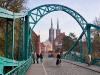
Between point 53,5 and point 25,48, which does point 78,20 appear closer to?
point 53,5

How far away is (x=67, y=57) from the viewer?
1957 inches

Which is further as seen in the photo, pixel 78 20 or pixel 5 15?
pixel 78 20

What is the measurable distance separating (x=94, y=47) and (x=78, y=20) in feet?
65.8

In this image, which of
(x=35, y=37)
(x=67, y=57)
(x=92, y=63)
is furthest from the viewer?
(x=35, y=37)

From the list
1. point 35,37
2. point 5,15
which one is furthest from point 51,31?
point 5,15

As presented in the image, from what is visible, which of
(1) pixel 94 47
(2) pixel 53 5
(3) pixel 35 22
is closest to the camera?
(3) pixel 35 22

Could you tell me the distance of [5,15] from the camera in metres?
15.2

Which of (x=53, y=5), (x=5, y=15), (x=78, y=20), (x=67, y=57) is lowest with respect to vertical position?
(x=67, y=57)

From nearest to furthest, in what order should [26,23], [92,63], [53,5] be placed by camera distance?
[92,63] → [26,23] → [53,5]

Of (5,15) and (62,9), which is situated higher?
(62,9)

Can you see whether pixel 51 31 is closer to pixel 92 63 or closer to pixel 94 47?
pixel 94 47

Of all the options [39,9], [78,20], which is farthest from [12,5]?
[78,20]

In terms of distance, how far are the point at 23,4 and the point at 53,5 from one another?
5.48 metres

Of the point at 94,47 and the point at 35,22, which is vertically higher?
the point at 35,22
